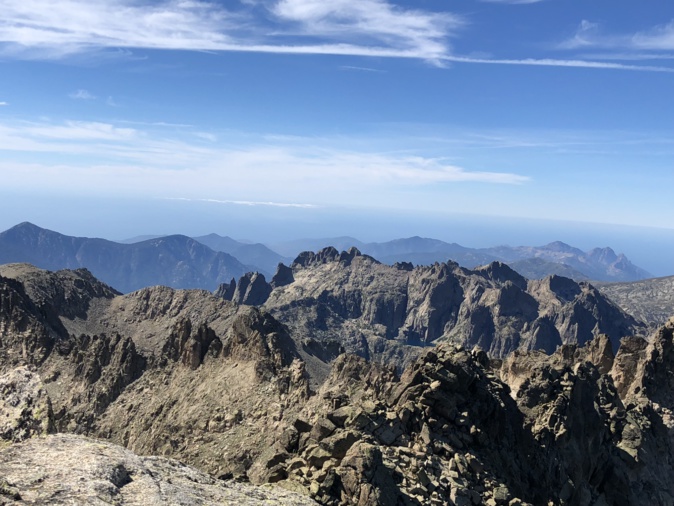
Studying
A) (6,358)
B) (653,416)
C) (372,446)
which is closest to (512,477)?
(372,446)

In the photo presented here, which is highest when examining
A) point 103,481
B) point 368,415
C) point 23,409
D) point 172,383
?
point 23,409

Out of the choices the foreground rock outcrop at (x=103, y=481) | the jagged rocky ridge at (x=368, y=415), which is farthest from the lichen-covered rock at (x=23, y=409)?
the foreground rock outcrop at (x=103, y=481)

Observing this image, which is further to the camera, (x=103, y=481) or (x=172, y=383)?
(x=172, y=383)

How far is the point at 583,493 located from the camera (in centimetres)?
4844

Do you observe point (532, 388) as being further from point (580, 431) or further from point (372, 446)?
point (372, 446)

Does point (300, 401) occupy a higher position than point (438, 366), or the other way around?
point (438, 366)

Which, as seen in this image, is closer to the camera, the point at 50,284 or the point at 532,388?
the point at 532,388

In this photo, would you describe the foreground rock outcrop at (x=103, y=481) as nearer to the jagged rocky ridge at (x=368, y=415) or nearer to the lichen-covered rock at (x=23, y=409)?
the jagged rocky ridge at (x=368, y=415)

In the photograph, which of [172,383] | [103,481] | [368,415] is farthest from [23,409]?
[172,383]

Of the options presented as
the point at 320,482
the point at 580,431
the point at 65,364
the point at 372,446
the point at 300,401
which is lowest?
the point at 65,364

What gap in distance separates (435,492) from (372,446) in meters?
4.80

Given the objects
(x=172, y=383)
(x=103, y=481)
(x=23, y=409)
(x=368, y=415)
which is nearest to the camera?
(x=103, y=481)

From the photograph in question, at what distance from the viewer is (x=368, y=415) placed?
1479 inches

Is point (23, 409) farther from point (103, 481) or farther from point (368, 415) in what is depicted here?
point (368, 415)
